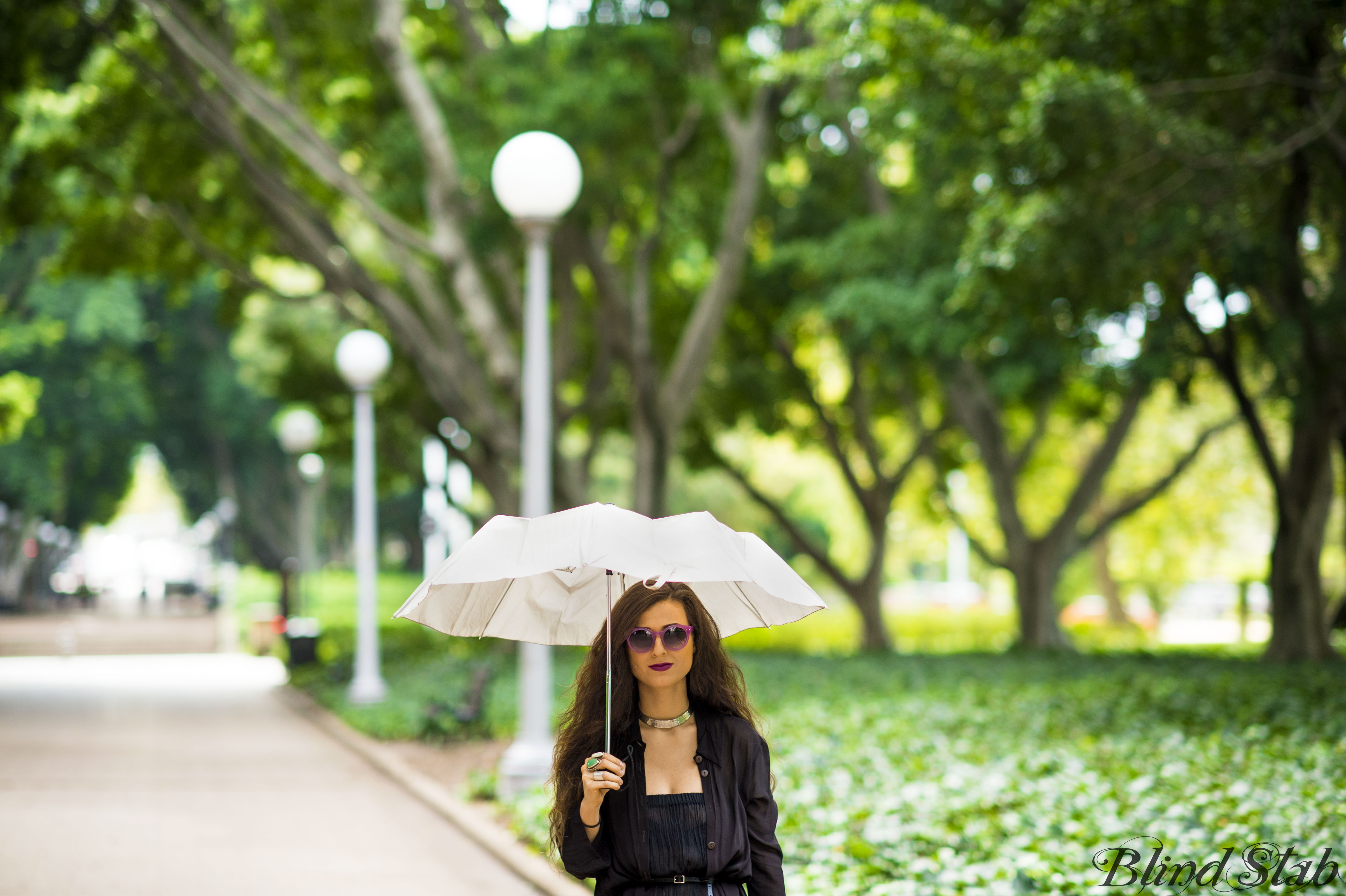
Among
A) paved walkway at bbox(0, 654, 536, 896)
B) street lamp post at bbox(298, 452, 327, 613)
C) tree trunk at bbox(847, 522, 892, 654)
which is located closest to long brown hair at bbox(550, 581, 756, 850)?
paved walkway at bbox(0, 654, 536, 896)

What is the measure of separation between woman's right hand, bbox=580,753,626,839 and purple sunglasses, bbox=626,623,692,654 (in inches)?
10.7

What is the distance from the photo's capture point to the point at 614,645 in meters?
3.23

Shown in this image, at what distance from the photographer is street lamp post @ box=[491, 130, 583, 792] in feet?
27.2

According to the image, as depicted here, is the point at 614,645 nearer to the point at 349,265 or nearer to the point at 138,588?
the point at 349,265

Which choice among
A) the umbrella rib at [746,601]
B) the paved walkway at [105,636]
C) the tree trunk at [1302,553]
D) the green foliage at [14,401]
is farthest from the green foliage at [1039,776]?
the paved walkway at [105,636]

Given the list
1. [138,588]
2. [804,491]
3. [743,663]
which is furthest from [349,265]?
[138,588]

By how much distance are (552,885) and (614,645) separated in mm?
3323

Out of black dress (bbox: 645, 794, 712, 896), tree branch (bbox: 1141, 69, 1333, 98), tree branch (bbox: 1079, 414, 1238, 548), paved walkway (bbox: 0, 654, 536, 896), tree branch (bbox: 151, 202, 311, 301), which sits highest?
tree branch (bbox: 151, 202, 311, 301)

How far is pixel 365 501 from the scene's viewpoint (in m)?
14.6

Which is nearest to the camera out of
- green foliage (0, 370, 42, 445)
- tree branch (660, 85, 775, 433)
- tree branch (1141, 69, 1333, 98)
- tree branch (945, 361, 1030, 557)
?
tree branch (1141, 69, 1333, 98)

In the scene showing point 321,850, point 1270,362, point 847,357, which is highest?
point 847,357

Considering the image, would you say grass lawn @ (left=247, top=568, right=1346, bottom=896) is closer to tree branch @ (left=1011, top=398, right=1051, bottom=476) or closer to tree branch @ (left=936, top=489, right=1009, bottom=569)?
tree branch @ (left=1011, top=398, right=1051, bottom=476)

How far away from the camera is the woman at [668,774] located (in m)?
3.08

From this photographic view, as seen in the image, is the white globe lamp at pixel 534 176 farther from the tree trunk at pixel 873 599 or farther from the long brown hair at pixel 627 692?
the tree trunk at pixel 873 599
